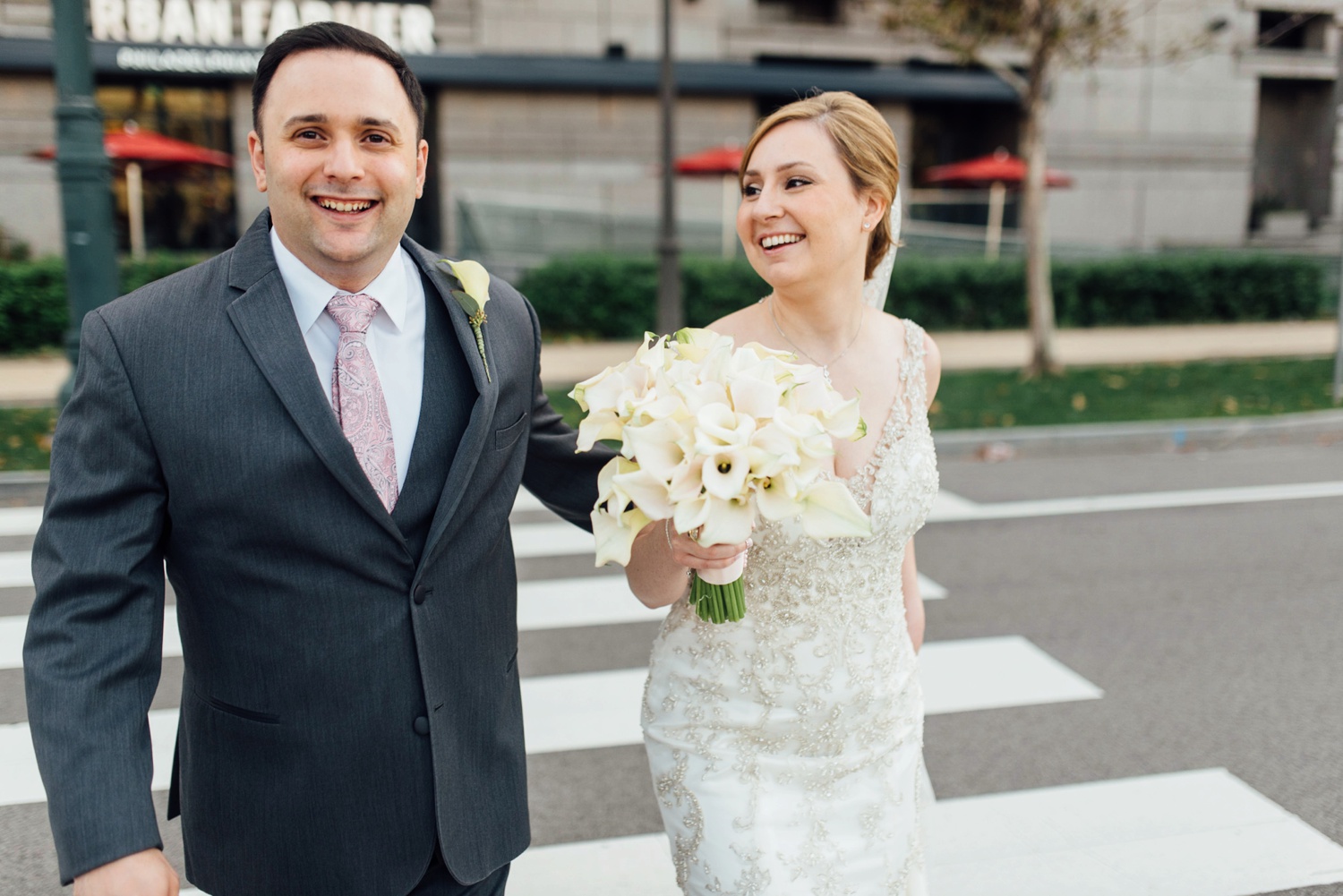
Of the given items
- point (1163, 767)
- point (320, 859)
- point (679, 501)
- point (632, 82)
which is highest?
point (632, 82)

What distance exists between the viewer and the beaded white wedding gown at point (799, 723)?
248 cm

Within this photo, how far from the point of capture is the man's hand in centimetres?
178

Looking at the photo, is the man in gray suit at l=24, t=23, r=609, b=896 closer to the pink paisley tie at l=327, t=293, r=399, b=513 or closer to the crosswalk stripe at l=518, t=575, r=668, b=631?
the pink paisley tie at l=327, t=293, r=399, b=513

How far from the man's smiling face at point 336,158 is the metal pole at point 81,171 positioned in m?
6.35

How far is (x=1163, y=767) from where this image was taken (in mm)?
4430

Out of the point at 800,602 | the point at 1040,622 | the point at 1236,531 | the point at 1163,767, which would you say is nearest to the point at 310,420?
the point at 800,602

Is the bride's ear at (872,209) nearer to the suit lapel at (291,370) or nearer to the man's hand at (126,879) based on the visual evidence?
the suit lapel at (291,370)

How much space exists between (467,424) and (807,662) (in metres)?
1.01

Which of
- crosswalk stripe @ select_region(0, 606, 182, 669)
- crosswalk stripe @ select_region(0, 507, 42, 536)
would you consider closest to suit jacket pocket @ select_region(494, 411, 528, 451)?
crosswalk stripe @ select_region(0, 606, 182, 669)

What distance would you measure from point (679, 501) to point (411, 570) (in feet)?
1.64

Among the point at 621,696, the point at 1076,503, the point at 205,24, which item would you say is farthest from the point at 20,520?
the point at 205,24

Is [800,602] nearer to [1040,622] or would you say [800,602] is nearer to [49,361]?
[1040,622]

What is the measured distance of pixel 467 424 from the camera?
6.82 ft

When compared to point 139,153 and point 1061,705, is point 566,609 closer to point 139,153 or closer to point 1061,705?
point 1061,705
